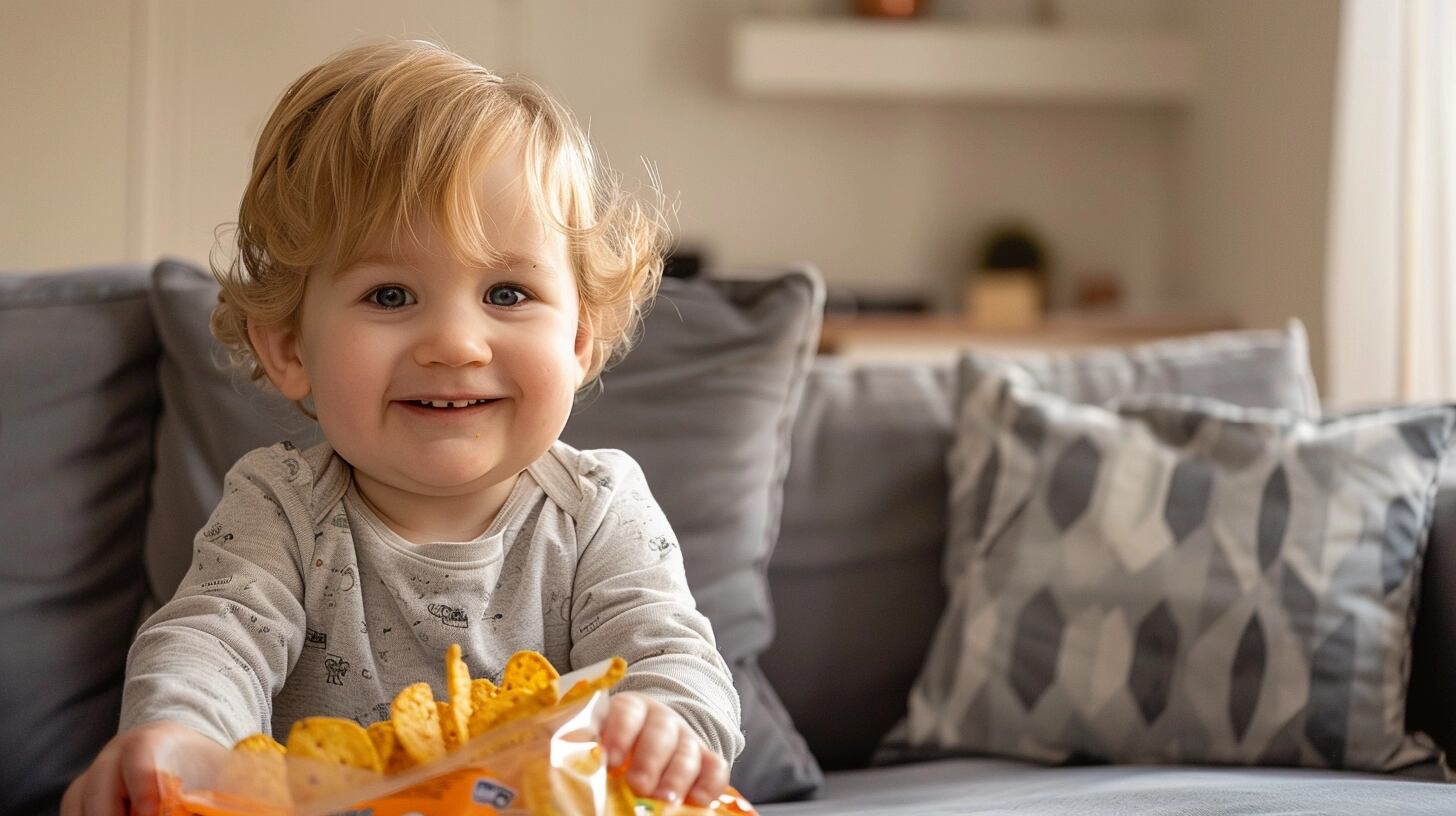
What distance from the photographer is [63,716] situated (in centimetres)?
120

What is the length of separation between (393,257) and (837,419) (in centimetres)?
75

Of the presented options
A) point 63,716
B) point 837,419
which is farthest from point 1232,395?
point 63,716

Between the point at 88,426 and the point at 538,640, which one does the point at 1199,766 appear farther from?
the point at 88,426

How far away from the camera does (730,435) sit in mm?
1340

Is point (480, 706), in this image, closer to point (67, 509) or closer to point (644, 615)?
point (644, 615)

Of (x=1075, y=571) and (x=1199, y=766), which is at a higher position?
(x=1075, y=571)

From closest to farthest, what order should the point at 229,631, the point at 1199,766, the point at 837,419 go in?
1. the point at 229,631
2. the point at 1199,766
3. the point at 837,419

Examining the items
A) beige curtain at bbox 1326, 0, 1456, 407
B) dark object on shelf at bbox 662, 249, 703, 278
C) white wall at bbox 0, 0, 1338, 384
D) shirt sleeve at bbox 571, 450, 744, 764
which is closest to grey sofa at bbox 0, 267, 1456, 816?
shirt sleeve at bbox 571, 450, 744, 764

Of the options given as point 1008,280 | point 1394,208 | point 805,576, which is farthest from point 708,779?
point 1008,280

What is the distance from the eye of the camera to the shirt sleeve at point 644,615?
2.68 feet

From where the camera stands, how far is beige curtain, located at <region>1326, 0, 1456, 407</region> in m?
2.78

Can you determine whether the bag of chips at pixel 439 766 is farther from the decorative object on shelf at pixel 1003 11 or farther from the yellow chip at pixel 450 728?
the decorative object on shelf at pixel 1003 11

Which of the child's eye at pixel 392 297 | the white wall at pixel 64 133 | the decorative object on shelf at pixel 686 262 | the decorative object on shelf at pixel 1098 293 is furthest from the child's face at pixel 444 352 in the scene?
the decorative object on shelf at pixel 1098 293

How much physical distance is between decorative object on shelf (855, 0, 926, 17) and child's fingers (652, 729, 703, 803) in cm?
365
